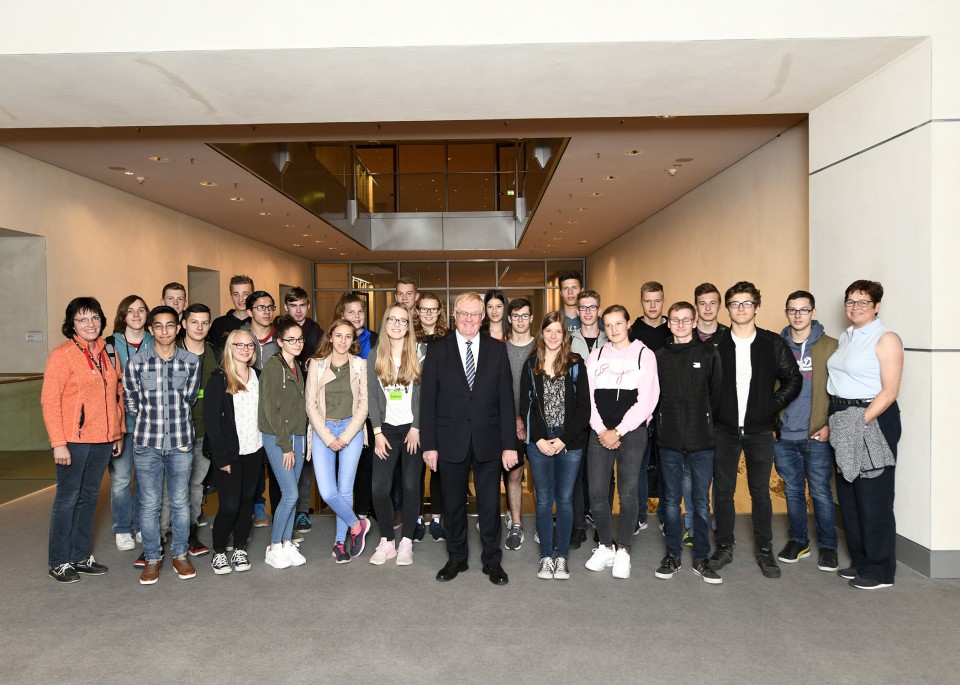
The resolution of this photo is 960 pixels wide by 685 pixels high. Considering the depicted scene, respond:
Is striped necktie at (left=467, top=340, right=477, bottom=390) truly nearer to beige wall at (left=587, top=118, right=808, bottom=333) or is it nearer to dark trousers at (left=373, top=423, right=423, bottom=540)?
dark trousers at (left=373, top=423, right=423, bottom=540)

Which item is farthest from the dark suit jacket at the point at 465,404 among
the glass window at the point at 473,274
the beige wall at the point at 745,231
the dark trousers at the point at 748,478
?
the glass window at the point at 473,274

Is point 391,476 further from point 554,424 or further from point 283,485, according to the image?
point 554,424

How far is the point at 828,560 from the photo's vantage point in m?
4.04

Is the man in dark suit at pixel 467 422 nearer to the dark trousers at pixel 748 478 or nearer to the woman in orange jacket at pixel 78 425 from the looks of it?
the dark trousers at pixel 748 478

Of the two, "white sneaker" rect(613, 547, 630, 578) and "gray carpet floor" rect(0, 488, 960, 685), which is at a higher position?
"white sneaker" rect(613, 547, 630, 578)

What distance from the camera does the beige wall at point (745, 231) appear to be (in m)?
6.60

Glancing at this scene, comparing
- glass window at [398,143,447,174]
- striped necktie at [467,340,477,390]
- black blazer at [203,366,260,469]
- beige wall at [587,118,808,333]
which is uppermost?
glass window at [398,143,447,174]

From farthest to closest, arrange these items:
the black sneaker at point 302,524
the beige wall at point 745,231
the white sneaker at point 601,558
→ the beige wall at point 745,231 → the black sneaker at point 302,524 → the white sneaker at point 601,558

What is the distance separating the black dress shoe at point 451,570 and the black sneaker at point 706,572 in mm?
1411

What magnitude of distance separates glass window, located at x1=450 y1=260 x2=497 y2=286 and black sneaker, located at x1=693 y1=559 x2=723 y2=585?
580 inches

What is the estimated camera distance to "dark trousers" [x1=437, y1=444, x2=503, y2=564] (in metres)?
3.98

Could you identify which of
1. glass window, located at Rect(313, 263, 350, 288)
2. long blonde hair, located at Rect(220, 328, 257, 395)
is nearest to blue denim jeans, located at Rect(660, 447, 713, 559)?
long blonde hair, located at Rect(220, 328, 257, 395)

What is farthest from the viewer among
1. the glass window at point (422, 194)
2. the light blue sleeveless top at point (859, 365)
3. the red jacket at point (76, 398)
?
the glass window at point (422, 194)

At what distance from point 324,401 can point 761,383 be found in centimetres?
267
